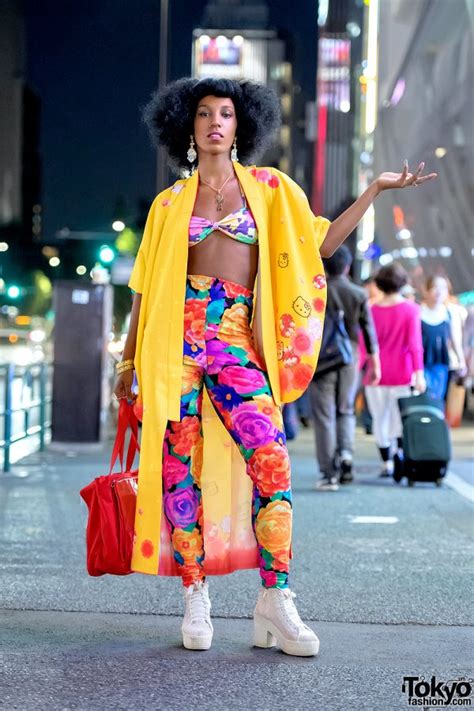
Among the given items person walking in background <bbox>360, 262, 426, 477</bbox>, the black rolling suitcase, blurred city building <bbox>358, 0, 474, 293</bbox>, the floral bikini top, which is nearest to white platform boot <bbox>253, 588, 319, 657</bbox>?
the floral bikini top

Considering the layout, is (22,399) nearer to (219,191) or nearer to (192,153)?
(192,153)

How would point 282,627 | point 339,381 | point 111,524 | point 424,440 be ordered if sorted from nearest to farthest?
point 282,627
point 111,524
point 339,381
point 424,440

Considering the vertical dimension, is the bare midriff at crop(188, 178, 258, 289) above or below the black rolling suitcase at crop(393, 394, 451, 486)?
above

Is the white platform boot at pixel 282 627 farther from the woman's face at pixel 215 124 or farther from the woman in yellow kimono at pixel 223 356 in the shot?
the woman's face at pixel 215 124

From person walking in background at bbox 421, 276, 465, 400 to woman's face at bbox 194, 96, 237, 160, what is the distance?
7.17 m

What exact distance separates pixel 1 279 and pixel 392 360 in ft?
328

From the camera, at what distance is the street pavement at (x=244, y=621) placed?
3744 millimetres

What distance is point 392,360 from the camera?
10.6 m

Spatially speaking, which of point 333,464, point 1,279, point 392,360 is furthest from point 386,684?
point 1,279

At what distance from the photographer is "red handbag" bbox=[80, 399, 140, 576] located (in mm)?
4465

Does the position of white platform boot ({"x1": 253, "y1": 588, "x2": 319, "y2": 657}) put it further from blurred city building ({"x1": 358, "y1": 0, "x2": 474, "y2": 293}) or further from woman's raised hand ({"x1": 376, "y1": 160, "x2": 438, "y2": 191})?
blurred city building ({"x1": 358, "y1": 0, "x2": 474, "y2": 293})

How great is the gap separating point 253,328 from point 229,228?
1.12 ft

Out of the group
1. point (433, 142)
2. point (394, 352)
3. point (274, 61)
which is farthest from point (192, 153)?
point (274, 61)

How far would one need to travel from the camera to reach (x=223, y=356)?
14.2 ft
